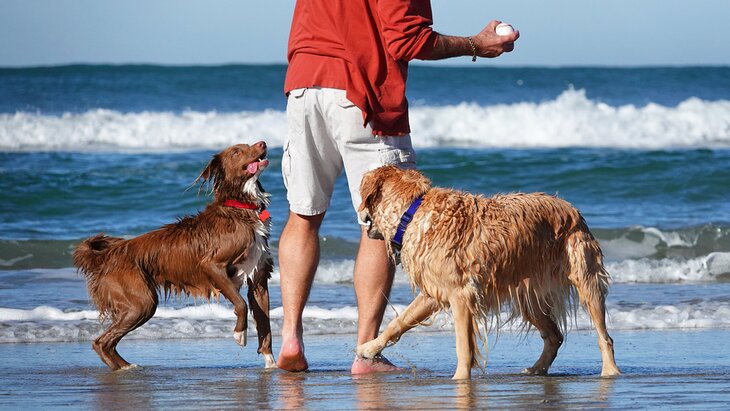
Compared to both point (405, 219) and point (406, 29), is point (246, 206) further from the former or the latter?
point (406, 29)

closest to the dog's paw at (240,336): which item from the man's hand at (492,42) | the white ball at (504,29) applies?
the man's hand at (492,42)

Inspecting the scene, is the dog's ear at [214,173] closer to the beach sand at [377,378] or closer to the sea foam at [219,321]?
the beach sand at [377,378]

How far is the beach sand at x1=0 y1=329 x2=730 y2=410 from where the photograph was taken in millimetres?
4332

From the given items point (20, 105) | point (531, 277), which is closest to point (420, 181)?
point (531, 277)

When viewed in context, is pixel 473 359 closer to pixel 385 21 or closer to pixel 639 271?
pixel 385 21

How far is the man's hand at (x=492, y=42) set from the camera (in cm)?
498

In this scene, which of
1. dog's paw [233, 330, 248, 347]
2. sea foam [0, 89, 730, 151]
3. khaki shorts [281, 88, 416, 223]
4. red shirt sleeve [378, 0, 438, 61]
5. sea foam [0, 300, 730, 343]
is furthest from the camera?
sea foam [0, 89, 730, 151]

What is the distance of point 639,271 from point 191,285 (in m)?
4.86

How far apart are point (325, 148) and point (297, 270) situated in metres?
0.69

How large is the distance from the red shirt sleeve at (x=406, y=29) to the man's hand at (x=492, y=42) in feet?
0.79

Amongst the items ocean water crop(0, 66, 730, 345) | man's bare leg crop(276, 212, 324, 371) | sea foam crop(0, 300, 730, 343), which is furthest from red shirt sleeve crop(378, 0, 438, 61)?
sea foam crop(0, 300, 730, 343)

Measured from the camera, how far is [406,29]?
482cm

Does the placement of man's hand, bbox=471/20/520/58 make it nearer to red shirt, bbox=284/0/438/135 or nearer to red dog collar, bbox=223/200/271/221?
red shirt, bbox=284/0/438/135

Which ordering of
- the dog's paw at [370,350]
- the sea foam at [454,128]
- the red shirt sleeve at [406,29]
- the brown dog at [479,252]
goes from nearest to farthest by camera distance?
the brown dog at [479,252]
the red shirt sleeve at [406,29]
the dog's paw at [370,350]
the sea foam at [454,128]
